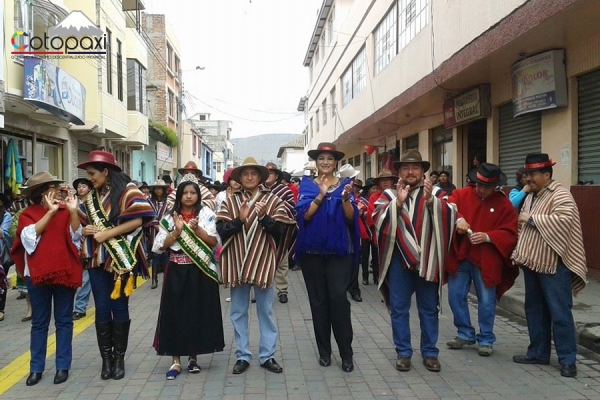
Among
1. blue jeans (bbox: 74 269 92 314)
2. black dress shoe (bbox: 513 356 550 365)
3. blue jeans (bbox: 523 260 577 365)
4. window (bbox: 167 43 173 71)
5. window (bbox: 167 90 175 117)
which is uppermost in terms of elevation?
window (bbox: 167 43 173 71)

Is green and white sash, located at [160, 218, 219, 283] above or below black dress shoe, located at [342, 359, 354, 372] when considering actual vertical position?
above

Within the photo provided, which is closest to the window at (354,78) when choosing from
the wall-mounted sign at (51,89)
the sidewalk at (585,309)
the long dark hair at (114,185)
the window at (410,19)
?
the window at (410,19)

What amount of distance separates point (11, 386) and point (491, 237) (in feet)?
14.7

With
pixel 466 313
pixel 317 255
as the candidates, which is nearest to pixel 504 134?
pixel 466 313

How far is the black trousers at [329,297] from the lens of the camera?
16.4ft

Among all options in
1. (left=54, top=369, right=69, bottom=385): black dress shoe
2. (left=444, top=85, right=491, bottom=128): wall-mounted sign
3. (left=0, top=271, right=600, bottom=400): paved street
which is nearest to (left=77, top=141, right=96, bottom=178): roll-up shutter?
(left=444, top=85, right=491, bottom=128): wall-mounted sign

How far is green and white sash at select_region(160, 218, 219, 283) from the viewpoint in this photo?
4.86 m

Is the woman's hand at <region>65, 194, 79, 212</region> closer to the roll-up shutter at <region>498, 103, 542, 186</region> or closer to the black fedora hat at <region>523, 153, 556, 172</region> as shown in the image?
the black fedora hat at <region>523, 153, 556, 172</region>

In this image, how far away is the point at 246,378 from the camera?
15.8 feet

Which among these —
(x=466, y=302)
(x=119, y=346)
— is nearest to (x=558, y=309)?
(x=466, y=302)

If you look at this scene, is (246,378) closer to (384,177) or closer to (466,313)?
(466,313)

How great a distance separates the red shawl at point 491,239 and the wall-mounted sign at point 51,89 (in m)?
9.72

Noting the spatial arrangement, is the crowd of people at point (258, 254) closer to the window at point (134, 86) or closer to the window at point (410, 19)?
the window at point (410, 19)

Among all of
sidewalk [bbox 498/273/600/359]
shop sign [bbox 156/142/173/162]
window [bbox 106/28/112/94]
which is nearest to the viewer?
sidewalk [bbox 498/273/600/359]
